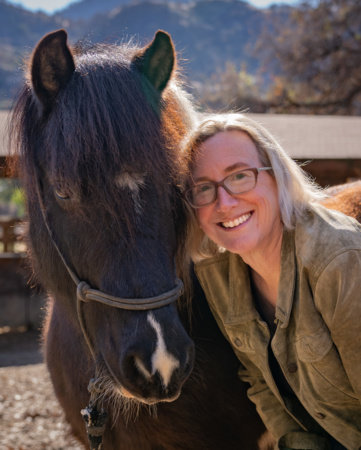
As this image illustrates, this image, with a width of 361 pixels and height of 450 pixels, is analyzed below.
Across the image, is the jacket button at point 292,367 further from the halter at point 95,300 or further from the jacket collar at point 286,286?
the halter at point 95,300

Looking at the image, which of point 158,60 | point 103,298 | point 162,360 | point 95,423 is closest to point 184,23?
point 158,60

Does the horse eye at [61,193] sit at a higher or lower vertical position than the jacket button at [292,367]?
higher

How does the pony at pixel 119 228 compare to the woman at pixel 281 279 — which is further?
the woman at pixel 281 279

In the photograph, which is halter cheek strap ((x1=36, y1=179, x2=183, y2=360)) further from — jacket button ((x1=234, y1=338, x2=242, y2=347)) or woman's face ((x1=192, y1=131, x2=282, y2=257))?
jacket button ((x1=234, y1=338, x2=242, y2=347))

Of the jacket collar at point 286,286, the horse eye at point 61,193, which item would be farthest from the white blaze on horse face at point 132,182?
the jacket collar at point 286,286

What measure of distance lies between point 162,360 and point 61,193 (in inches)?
26.5

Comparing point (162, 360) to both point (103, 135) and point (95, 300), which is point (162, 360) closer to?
point (95, 300)

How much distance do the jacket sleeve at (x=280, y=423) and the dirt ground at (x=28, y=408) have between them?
1.48 m

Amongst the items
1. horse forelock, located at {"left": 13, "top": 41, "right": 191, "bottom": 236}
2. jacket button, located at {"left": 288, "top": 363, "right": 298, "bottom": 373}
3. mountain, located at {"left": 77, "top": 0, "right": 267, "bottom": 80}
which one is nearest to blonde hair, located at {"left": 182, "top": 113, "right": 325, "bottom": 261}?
horse forelock, located at {"left": 13, "top": 41, "right": 191, "bottom": 236}

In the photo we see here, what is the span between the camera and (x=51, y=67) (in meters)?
1.83

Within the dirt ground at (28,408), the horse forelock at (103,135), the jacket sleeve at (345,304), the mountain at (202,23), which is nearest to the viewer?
the horse forelock at (103,135)

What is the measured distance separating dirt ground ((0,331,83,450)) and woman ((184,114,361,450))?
5.23ft

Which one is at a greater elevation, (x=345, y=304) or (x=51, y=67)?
(x=51, y=67)

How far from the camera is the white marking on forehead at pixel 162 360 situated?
5.06 ft
